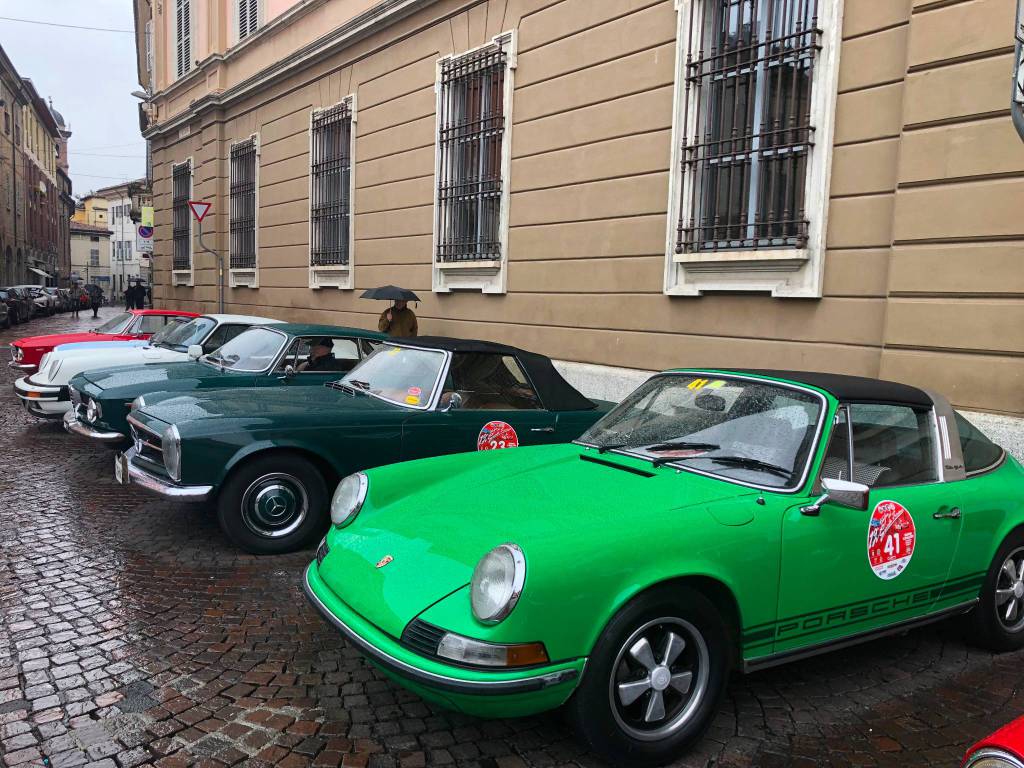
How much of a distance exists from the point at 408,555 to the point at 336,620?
14.7 inches

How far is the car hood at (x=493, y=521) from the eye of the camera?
2.74 m

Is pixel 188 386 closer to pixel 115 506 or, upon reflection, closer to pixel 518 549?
pixel 115 506

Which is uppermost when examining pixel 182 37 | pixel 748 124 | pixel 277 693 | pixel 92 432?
pixel 182 37

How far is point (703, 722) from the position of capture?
9.45ft

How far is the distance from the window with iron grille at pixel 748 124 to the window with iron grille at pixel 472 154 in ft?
9.81

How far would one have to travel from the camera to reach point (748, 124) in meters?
7.51

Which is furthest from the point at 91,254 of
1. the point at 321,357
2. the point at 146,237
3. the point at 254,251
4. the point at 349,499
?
the point at 349,499

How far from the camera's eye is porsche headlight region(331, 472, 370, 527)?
3.56m

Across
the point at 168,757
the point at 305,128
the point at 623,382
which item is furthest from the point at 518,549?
the point at 305,128

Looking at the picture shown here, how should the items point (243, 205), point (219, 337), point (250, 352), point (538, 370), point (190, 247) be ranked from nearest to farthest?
point (538, 370) < point (250, 352) < point (219, 337) < point (243, 205) < point (190, 247)

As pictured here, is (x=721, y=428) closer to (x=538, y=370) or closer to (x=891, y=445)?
(x=891, y=445)

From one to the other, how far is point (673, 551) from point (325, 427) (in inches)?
114

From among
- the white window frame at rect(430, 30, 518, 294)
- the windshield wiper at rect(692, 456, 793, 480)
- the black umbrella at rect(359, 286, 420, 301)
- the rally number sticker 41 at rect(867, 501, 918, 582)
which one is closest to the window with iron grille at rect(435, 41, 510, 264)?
the white window frame at rect(430, 30, 518, 294)

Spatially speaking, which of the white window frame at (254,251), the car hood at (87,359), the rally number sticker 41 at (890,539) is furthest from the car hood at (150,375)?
the white window frame at (254,251)
